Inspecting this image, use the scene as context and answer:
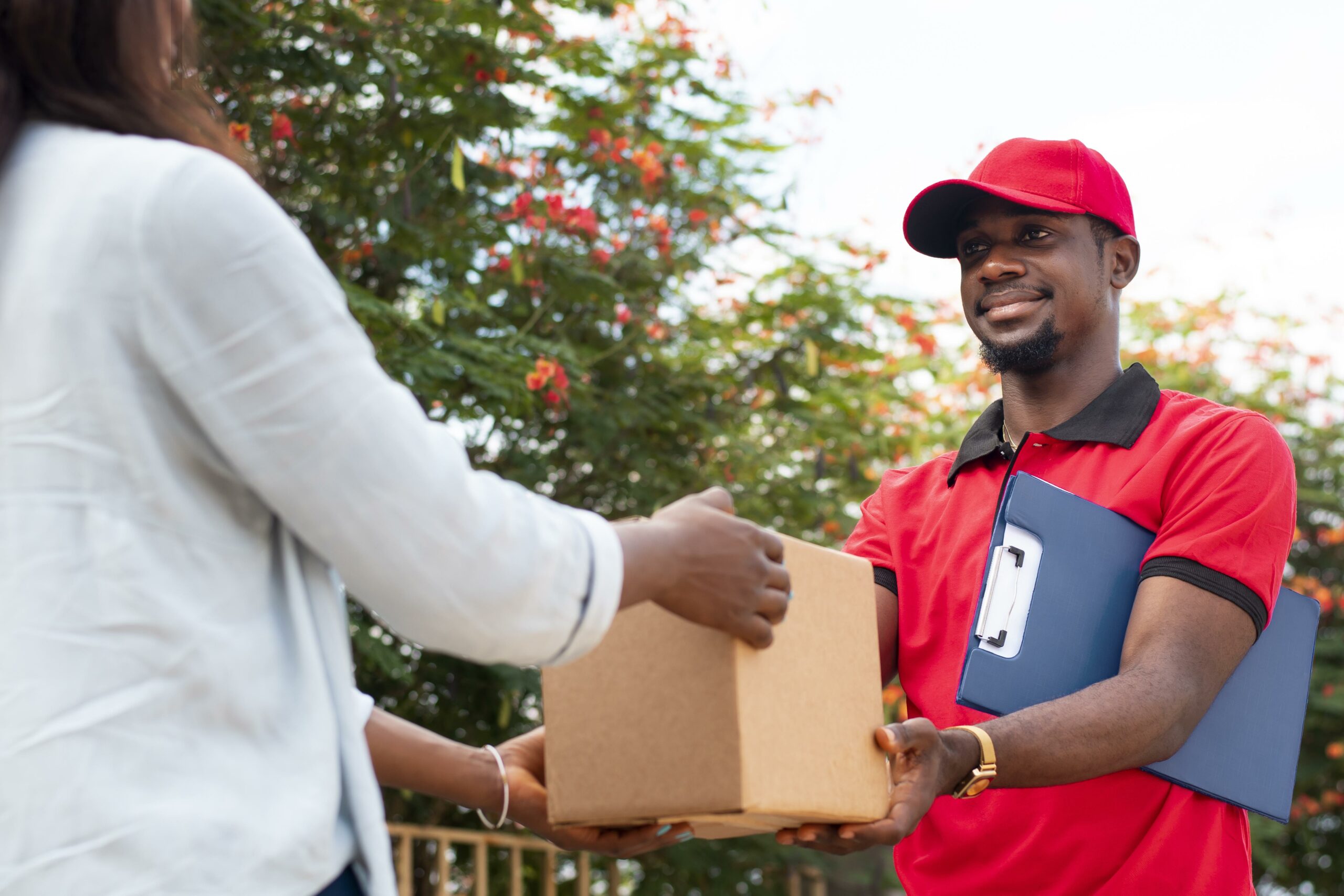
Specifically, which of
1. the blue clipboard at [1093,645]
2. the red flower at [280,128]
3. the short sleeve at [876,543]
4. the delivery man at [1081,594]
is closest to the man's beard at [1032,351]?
the delivery man at [1081,594]

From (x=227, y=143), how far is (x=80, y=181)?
0.64 feet

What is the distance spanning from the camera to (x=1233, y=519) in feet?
6.78

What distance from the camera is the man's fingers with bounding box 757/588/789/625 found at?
145cm

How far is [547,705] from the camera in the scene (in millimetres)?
1673

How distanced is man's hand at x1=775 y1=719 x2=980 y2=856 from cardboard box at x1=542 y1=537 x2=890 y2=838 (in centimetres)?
2

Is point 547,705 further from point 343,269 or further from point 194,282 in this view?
point 343,269

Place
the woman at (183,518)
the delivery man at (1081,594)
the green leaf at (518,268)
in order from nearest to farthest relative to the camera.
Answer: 1. the woman at (183,518)
2. the delivery man at (1081,594)
3. the green leaf at (518,268)

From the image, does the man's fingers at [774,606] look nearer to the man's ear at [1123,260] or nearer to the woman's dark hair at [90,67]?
the woman's dark hair at [90,67]

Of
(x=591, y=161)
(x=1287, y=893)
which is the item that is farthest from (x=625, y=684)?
(x=1287, y=893)

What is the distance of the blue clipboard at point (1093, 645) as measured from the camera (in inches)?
80.6

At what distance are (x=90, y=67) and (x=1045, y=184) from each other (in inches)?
72.6

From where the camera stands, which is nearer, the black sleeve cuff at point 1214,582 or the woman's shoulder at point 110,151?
the woman's shoulder at point 110,151

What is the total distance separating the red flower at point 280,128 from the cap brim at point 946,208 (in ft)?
9.22

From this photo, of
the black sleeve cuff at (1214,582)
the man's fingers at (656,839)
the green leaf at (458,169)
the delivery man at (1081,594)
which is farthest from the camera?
the green leaf at (458,169)
